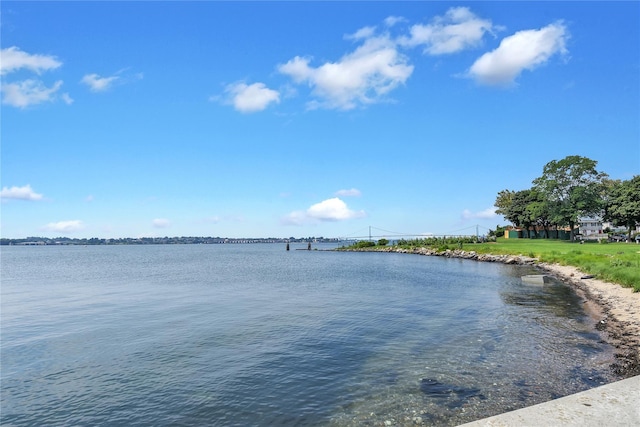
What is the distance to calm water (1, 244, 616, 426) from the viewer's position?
11.3 metres

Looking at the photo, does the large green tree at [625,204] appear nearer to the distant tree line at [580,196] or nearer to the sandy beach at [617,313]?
the distant tree line at [580,196]

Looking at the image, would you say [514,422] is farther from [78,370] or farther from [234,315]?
[234,315]

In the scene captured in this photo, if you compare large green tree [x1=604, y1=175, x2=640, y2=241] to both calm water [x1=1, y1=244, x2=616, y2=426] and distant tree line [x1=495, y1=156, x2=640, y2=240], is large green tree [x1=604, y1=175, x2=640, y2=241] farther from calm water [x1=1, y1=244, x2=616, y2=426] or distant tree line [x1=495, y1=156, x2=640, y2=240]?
calm water [x1=1, y1=244, x2=616, y2=426]

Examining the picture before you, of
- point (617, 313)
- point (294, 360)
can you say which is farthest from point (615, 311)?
point (294, 360)

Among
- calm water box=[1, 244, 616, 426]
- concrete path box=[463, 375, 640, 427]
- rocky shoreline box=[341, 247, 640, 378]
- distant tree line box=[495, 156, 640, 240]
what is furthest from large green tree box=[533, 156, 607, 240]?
concrete path box=[463, 375, 640, 427]

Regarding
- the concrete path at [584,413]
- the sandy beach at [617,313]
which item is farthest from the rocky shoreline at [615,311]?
the concrete path at [584,413]

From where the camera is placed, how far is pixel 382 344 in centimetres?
1758

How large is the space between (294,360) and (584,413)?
9.92 m

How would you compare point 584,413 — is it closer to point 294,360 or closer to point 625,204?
point 294,360

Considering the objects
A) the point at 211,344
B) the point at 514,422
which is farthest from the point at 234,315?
the point at 514,422

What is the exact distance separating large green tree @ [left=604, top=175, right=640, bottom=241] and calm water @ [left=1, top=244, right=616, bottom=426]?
5820 cm

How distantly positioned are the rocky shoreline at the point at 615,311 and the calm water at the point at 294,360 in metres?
0.59

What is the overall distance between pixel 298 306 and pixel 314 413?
1728 centimetres

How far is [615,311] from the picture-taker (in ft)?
71.6
